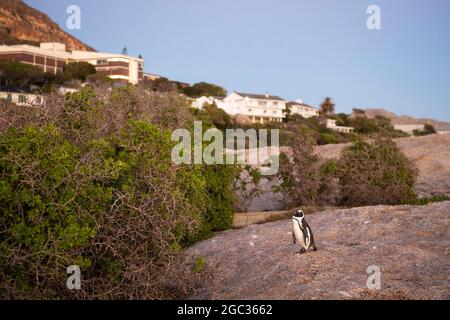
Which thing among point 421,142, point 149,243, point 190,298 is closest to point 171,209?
point 149,243

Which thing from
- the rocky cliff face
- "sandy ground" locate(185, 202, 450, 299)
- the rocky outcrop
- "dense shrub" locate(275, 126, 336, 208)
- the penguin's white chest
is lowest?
"sandy ground" locate(185, 202, 450, 299)

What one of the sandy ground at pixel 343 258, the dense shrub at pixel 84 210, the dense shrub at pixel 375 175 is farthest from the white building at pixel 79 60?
the dense shrub at pixel 84 210

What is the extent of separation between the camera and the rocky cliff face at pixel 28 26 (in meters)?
117

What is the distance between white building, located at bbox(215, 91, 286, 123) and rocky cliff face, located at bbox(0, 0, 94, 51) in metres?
56.0

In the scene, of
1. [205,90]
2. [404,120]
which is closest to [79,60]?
[205,90]

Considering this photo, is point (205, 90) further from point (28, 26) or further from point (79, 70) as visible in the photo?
point (28, 26)

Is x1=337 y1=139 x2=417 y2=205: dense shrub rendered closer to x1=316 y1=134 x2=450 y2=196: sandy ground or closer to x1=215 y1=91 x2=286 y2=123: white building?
x1=316 y1=134 x2=450 y2=196: sandy ground

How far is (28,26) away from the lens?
405 ft

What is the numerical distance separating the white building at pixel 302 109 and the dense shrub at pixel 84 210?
7576 cm

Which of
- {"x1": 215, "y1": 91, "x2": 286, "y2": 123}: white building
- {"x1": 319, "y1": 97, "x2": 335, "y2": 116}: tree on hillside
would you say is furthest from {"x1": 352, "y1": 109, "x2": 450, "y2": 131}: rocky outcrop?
{"x1": 215, "y1": 91, "x2": 286, "y2": 123}: white building

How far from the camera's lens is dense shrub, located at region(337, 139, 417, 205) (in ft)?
53.5

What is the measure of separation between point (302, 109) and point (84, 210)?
80.9 metres

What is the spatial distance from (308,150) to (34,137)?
11420 mm

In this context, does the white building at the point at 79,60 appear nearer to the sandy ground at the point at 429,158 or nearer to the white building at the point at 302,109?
the white building at the point at 302,109
